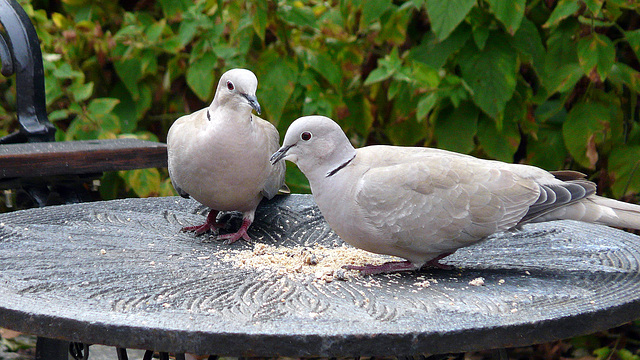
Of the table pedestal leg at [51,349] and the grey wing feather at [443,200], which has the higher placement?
the grey wing feather at [443,200]

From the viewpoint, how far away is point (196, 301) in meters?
1.29

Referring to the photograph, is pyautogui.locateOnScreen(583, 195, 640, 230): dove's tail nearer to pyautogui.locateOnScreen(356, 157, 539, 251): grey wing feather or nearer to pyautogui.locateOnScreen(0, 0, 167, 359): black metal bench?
pyautogui.locateOnScreen(356, 157, 539, 251): grey wing feather

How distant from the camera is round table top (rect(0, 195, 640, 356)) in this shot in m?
1.13

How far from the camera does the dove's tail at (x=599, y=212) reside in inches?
60.8

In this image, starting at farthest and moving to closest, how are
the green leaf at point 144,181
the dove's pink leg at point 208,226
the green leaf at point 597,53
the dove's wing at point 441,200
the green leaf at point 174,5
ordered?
the green leaf at point 174,5 → the green leaf at point 144,181 → the green leaf at point 597,53 → the dove's pink leg at point 208,226 → the dove's wing at point 441,200

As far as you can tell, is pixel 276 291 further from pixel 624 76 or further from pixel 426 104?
pixel 624 76

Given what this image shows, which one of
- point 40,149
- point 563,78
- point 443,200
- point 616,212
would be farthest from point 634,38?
point 40,149

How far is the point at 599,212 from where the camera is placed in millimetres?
1560

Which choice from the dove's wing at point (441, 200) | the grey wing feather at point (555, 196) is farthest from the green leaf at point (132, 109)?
the grey wing feather at point (555, 196)

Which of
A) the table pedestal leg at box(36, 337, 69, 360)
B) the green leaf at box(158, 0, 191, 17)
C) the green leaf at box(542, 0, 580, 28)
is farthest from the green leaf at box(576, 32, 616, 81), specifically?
the table pedestal leg at box(36, 337, 69, 360)

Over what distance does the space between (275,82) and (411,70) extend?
1.80 ft

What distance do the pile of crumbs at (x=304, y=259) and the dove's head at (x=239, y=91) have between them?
0.37 metres

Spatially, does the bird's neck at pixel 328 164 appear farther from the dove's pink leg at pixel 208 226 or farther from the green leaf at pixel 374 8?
the green leaf at pixel 374 8

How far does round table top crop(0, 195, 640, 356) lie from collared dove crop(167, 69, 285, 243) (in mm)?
125
